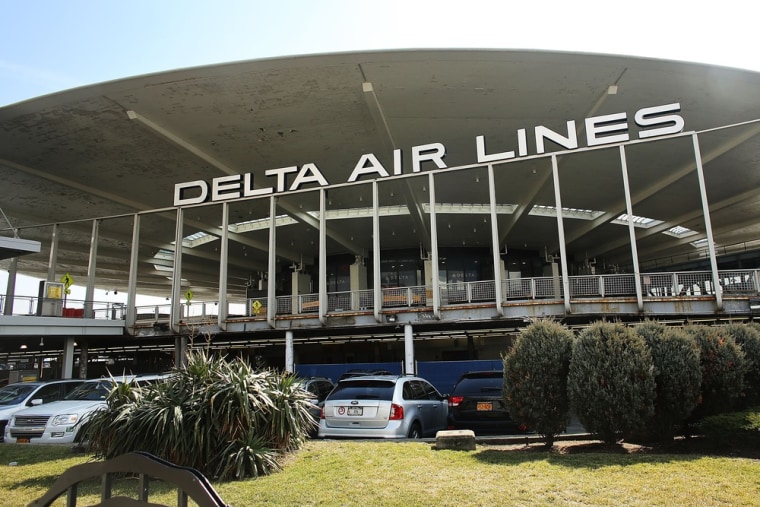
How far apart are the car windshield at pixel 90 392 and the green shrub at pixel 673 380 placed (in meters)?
11.4

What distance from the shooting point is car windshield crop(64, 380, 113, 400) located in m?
12.6

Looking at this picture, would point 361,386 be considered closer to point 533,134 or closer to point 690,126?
point 533,134

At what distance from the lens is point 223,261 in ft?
74.4

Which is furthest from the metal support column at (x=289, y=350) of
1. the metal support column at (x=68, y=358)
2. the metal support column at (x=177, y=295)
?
the metal support column at (x=68, y=358)

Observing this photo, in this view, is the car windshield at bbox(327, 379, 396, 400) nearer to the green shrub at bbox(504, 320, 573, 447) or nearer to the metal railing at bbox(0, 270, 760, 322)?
the green shrub at bbox(504, 320, 573, 447)

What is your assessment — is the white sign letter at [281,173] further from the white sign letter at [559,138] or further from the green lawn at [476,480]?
the green lawn at [476,480]

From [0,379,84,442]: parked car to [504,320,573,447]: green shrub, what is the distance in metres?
11.4

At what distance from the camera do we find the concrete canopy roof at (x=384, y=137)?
16.9 metres

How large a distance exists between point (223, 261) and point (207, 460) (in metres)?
16.3

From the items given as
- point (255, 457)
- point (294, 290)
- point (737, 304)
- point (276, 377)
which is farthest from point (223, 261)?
point (737, 304)

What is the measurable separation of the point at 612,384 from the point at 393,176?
13.4m

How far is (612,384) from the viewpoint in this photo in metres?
7.59

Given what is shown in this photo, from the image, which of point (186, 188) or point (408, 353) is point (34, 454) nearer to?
point (408, 353)

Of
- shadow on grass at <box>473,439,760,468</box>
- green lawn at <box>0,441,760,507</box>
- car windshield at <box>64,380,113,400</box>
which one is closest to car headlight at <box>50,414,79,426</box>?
car windshield at <box>64,380,113,400</box>
